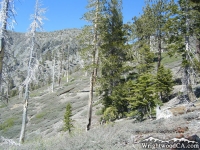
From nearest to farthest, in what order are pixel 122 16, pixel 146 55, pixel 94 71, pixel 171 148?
pixel 171 148
pixel 94 71
pixel 122 16
pixel 146 55

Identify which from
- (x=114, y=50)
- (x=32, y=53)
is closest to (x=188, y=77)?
(x=114, y=50)

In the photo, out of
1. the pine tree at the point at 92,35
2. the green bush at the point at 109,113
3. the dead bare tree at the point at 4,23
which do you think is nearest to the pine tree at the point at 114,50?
the green bush at the point at 109,113

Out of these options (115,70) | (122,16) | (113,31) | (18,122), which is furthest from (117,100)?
(18,122)

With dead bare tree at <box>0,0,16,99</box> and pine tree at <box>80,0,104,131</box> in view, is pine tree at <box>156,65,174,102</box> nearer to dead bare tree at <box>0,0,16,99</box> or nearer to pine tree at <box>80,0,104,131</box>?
pine tree at <box>80,0,104,131</box>

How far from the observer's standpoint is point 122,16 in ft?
62.6

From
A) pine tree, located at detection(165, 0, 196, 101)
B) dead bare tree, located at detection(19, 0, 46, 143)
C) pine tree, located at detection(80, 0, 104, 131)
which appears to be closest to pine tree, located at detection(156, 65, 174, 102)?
pine tree, located at detection(165, 0, 196, 101)

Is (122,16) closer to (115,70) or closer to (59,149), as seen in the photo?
(115,70)

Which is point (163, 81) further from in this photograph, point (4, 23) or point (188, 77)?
point (4, 23)

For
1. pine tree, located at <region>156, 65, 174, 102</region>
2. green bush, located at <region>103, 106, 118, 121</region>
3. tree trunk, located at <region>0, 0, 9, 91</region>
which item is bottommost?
green bush, located at <region>103, 106, 118, 121</region>

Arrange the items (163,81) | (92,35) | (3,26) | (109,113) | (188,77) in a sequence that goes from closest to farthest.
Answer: (3,26)
(92,35)
(188,77)
(109,113)
(163,81)

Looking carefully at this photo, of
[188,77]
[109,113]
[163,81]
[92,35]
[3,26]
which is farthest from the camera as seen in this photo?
[163,81]

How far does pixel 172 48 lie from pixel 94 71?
6.37 m

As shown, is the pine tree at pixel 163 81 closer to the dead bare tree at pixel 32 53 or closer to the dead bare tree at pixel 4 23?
the dead bare tree at pixel 32 53

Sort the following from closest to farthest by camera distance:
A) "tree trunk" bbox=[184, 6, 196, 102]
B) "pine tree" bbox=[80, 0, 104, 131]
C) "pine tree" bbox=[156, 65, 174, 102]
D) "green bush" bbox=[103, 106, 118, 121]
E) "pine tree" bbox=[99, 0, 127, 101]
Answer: "pine tree" bbox=[80, 0, 104, 131] → "tree trunk" bbox=[184, 6, 196, 102] → "pine tree" bbox=[99, 0, 127, 101] → "green bush" bbox=[103, 106, 118, 121] → "pine tree" bbox=[156, 65, 174, 102]
